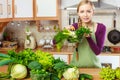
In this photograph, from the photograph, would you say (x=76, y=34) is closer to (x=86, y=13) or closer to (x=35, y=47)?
(x=86, y=13)

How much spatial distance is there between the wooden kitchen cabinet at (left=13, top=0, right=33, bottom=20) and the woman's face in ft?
5.15

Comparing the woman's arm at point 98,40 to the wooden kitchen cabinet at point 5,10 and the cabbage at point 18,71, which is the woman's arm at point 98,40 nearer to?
the cabbage at point 18,71

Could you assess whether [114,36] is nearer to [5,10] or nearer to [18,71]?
[5,10]

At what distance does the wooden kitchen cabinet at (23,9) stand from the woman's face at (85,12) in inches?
61.8

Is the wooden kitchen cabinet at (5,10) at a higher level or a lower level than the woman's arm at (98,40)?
higher

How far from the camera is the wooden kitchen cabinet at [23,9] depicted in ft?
13.0

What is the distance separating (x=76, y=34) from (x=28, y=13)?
2.01 metres

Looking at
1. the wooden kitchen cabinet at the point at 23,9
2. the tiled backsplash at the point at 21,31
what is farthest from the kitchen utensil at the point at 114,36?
the wooden kitchen cabinet at the point at 23,9

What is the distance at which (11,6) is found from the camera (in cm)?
393

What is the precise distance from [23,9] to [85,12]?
5.47 ft

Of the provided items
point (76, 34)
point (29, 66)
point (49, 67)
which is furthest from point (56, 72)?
point (76, 34)

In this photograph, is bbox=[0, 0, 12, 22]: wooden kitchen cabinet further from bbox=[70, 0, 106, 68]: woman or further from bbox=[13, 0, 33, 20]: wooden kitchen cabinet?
bbox=[70, 0, 106, 68]: woman

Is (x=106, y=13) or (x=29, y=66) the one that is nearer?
(x=29, y=66)

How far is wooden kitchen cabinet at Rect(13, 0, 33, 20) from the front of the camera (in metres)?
3.96
